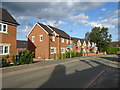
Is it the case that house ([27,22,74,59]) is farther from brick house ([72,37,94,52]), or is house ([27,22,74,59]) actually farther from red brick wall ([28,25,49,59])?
brick house ([72,37,94,52])

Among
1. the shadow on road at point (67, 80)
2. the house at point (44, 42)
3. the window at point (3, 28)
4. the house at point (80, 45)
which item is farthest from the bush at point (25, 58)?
the house at point (80, 45)

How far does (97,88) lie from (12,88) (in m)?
4.36

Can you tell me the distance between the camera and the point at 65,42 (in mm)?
40094

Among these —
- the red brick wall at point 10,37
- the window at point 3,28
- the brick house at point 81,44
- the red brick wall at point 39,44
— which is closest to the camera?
the window at point 3,28

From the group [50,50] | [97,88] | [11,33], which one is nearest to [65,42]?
[50,50]

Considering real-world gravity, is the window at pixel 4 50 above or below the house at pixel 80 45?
below

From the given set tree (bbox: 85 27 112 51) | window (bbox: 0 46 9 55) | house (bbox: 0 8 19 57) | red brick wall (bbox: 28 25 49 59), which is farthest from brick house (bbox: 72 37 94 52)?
window (bbox: 0 46 9 55)

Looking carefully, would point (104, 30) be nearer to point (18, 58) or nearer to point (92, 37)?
point (92, 37)

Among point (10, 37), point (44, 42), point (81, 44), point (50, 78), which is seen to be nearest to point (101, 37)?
point (81, 44)

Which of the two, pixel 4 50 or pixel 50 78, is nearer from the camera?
pixel 50 78

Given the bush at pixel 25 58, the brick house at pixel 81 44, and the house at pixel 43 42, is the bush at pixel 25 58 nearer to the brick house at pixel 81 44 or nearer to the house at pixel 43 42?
the house at pixel 43 42

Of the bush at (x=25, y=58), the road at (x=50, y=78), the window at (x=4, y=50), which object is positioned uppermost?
the window at (x=4, y=50)

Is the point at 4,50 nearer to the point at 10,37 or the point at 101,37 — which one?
the point at 10,37

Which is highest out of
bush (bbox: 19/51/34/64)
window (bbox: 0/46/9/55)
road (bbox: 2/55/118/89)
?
window (bbox: 0/46/9/55)
